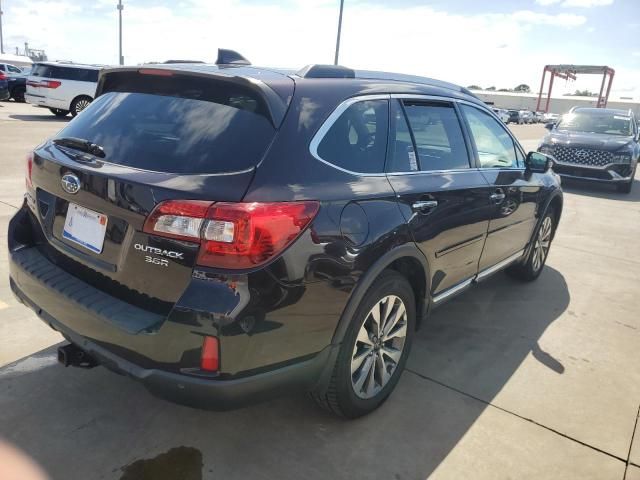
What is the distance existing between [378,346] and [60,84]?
1749cm

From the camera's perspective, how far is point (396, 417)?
284cm

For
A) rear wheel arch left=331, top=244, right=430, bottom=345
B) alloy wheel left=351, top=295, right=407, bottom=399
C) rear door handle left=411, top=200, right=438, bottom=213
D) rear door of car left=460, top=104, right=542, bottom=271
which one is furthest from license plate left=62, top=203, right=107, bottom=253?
rear door of car left=460, top=104, right=542, bottom=271

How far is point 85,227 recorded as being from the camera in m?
2.29

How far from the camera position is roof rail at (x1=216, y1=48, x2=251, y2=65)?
2883mm

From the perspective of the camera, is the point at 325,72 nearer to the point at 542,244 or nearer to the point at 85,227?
the point at 85,227

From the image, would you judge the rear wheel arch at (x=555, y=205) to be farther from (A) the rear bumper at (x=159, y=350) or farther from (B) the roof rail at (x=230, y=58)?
(A) the rear bumper at (x=159, y=350)

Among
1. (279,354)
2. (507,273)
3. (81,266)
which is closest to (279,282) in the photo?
(279,354)

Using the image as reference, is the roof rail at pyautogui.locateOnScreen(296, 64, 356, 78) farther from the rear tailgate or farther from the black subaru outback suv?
the rear tailgate

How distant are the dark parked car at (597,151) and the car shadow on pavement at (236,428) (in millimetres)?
8980

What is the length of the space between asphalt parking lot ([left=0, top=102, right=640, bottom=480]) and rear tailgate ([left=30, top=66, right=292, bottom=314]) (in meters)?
0.80

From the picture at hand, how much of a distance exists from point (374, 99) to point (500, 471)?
1.95 m

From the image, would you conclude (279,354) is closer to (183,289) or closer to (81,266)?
(183,289)

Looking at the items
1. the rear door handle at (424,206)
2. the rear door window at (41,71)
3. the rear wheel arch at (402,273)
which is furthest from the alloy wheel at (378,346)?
the rear door window at (41,71)

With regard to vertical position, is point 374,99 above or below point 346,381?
above
